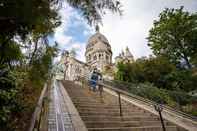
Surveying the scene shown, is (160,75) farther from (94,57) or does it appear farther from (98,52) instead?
(94,57)

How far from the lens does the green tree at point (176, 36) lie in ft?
96.8

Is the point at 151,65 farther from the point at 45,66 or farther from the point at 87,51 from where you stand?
the point at 87,51

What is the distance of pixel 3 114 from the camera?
4.73m

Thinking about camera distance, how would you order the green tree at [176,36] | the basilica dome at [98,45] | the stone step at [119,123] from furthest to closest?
the basilica dome at [98,45] → the green tree at [176,36] → the stone step at [119,123]

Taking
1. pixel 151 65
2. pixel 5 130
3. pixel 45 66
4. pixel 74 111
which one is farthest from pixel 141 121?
pixel 151 65

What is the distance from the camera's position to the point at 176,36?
30.9 m

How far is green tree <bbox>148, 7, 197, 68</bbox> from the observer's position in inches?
1162

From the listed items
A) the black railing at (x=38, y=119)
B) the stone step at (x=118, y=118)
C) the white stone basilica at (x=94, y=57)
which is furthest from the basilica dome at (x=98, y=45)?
the black railing at (x=38, y=119)

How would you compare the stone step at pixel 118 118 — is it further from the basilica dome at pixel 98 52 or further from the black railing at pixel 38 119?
the basilica dome at pixel 98 52

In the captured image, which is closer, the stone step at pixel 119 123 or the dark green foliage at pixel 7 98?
the dark green foliage at pixel 7 98

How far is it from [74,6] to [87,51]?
2577 inches

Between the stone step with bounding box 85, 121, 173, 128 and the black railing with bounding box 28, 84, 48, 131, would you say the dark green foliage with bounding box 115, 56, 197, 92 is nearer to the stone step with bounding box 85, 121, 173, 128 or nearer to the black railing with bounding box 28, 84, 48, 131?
the stone step with bounding box 85, 121, 173, 128

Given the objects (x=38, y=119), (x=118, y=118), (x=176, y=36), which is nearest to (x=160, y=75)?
(x=176, y=36)

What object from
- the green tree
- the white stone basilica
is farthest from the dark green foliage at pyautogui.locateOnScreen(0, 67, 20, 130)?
the white stone basilica
